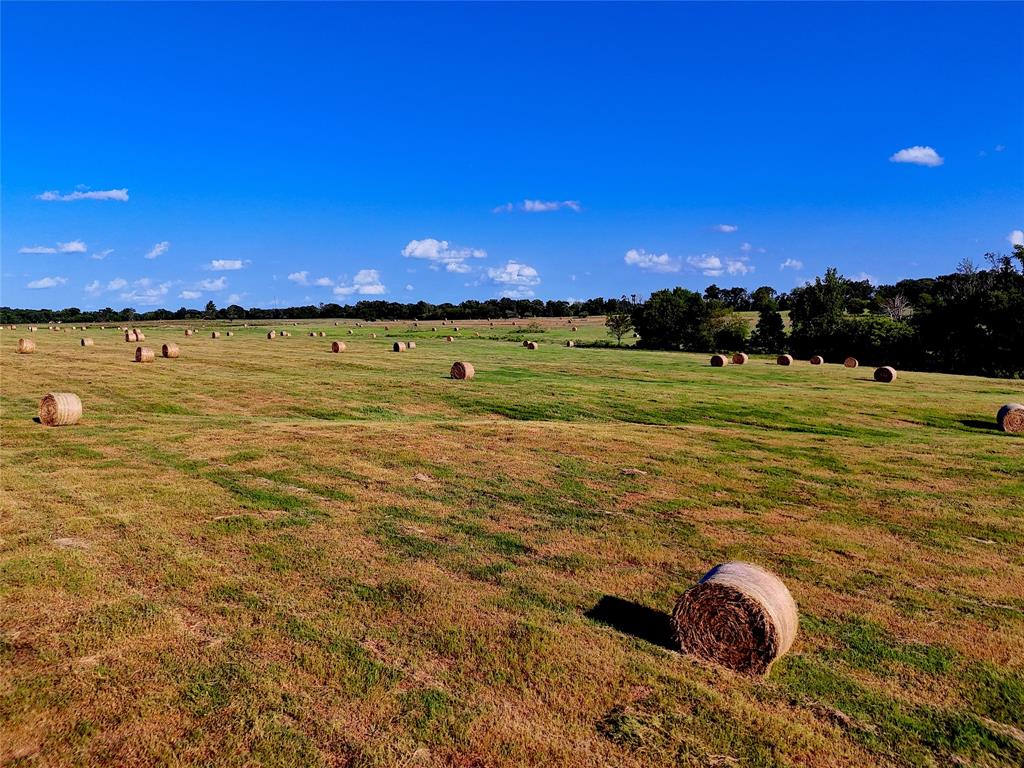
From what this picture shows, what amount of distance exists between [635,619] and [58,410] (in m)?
22.6

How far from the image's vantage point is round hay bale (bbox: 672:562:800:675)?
328 inches

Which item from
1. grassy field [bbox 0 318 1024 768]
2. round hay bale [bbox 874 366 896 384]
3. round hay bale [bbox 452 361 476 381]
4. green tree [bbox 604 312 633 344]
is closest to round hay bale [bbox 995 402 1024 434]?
grassy field [bbox 0 318 1024 768]

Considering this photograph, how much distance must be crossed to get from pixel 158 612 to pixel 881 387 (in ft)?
136

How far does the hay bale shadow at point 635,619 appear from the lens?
Answer: 29.8 feet

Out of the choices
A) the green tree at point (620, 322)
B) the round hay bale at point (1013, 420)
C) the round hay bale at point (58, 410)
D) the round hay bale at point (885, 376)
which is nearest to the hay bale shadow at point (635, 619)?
the round hay bale at point (58, 410)

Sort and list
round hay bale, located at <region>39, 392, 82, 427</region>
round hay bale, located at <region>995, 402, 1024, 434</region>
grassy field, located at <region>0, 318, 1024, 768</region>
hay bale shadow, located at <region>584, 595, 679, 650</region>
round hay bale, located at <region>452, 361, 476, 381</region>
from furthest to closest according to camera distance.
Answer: round hay bale, located at <region>452, 361, 476, 381</region> < round hay bale, located at <region>995, 402, 1024, 434</region> < round hay bale, located at <region>39, 392, 82, 427</region> < hay bale shadow, located at <region>584, 595, 679, 650</region> < grassy field, located at <region>0, 318, 1024, 768</region>

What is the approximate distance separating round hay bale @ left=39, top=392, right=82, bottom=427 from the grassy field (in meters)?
0.66

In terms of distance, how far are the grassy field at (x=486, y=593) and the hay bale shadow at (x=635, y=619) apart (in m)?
0.04

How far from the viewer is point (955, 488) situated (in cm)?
1681

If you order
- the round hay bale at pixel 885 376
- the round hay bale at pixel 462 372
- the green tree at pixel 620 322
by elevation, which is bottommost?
the round hay bale at pixel 885 376

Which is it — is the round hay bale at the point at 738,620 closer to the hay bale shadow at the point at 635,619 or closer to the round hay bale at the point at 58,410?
the hay bale shadow at the point at 635,619

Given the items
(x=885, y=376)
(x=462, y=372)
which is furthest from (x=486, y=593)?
(x=885, y=376)

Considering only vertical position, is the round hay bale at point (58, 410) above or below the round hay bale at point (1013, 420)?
above

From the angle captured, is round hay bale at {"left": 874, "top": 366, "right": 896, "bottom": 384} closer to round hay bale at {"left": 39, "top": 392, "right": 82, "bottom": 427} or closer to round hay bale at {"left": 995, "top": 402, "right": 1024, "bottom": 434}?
round hay bale at {"left": 995, "top": 402, "right": 1024, "bottom": 434}
